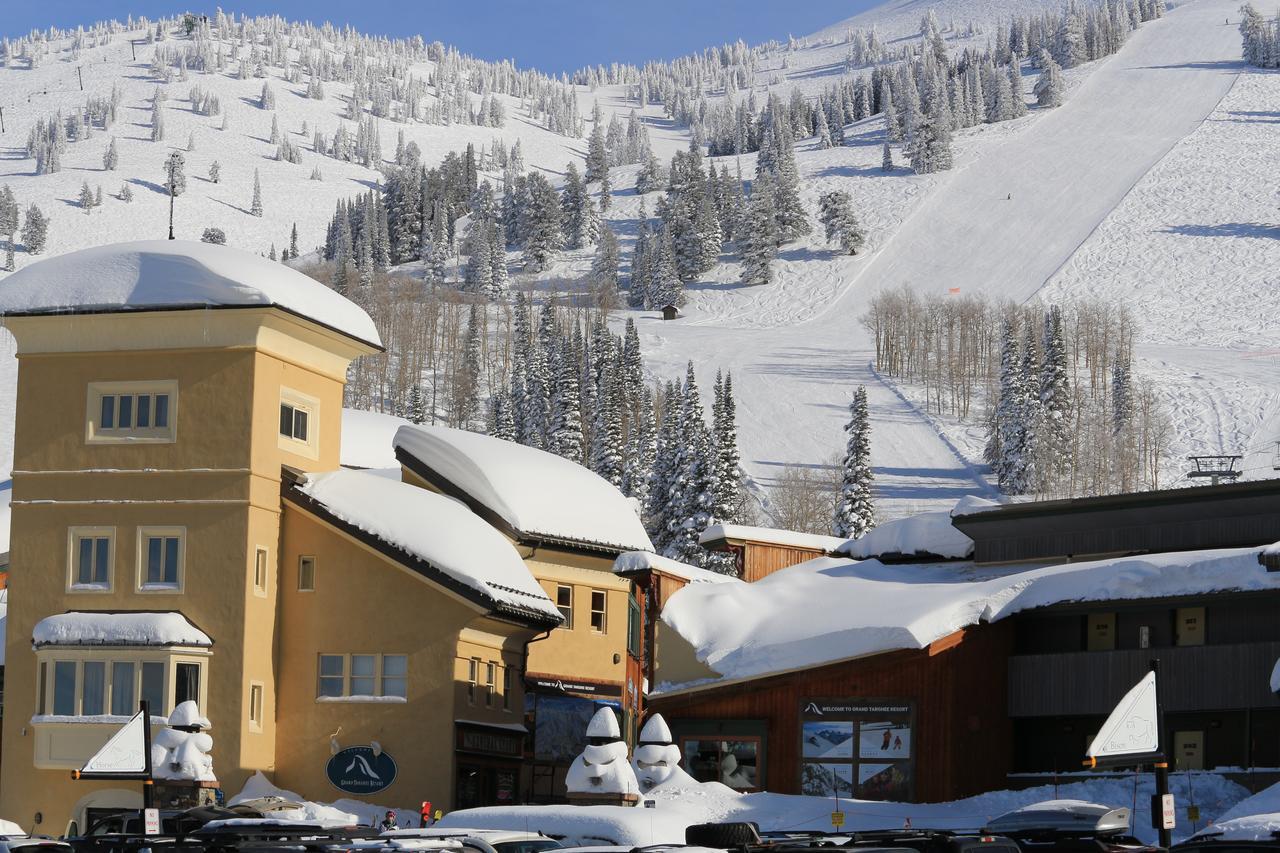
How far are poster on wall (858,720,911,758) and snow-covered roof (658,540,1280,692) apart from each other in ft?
4.89

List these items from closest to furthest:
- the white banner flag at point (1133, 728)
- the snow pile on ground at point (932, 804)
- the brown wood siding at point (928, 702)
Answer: the white banner flag at point (1133, 728) < the snow pile on ground at point (932, 804) < the brown wood siding at point (928, 702)

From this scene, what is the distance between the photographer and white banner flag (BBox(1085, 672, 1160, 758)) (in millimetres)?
19891

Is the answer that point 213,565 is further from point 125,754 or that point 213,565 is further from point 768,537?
point 768,537

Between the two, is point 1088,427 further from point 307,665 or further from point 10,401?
point 307,665

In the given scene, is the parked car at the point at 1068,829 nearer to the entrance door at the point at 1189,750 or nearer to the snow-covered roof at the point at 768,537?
the entrance door at the point at 1189,750

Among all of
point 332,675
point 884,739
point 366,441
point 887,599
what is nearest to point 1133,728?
point 884,739

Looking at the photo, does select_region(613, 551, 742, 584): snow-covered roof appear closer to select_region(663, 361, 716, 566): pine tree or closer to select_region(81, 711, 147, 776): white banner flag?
select_region(81, 711, 147, 776): white banner flag

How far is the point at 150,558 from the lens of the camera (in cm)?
3819

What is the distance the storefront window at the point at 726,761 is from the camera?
36.3 m

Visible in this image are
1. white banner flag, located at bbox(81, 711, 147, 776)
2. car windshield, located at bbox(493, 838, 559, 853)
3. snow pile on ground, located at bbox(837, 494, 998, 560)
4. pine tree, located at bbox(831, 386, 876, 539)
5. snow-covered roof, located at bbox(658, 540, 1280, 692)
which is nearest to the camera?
car windshield, located at bbox(493, 838, 559, 853)

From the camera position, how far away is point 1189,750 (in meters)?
34.3

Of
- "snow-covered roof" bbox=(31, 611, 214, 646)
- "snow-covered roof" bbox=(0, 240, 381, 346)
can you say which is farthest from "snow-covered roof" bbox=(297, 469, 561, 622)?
"snow-covered roof" bbox=(31, 611, 214, 646)

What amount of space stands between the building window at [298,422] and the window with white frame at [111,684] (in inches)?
209

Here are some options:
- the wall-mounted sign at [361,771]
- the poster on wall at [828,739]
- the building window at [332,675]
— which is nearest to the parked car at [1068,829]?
the poster on wall at [828,739]
